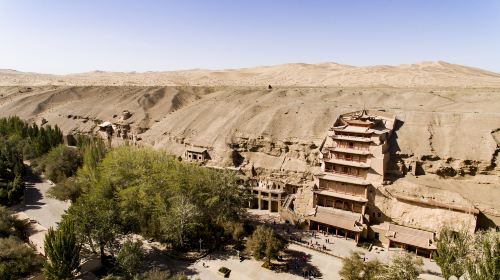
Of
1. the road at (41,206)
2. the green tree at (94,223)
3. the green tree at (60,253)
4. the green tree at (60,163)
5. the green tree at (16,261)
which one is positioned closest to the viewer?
the green tree at (16,261)

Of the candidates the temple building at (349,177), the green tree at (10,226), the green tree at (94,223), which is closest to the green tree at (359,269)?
the temple building at (349,177)

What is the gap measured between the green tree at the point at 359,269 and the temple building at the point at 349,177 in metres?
10.7

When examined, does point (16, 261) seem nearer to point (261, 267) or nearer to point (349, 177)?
point (261, 267)

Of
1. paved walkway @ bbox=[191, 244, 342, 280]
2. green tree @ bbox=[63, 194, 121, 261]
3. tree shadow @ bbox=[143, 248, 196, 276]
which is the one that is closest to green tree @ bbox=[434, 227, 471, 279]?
paved walkway @ bbox=[191, 244, 342, 280]

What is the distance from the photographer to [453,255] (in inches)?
1404

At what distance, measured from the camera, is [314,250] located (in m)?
47.4

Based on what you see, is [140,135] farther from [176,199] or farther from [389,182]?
[389,182]

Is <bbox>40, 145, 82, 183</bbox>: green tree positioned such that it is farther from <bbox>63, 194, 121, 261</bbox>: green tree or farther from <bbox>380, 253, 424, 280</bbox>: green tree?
<bbox>380, 253, 424, 280</bbox>: green tree

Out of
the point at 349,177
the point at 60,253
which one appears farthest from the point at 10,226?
the point at 349,177

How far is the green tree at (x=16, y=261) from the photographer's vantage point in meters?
36.7

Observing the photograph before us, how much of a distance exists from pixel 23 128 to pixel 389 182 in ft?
275

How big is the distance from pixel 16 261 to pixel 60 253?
5.28 m

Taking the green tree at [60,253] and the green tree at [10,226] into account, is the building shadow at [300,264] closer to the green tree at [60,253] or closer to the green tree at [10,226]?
the green tree at [60,253]

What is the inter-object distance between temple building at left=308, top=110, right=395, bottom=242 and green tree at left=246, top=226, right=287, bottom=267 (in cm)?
1044
